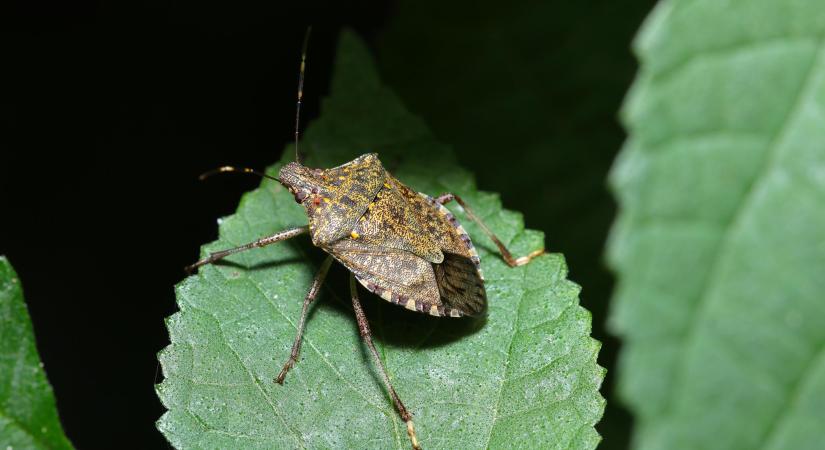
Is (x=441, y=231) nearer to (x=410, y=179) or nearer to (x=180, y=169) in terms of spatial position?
(x=410, y=179)

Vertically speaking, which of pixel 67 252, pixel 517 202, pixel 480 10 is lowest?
pixel 67 252

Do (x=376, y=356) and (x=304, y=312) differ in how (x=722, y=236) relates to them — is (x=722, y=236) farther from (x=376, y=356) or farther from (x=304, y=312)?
(x=304, y=312)

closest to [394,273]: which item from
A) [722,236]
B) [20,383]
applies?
[20,383]

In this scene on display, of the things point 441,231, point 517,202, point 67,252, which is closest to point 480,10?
point 517,202

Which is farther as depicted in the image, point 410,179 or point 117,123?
point 117,123

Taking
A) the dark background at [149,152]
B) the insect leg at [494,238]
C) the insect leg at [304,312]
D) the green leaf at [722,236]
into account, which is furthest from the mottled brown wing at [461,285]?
the green leaf at [722,236]

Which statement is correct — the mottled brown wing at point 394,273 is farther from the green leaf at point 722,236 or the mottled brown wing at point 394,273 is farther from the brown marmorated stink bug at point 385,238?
the green leaf at point 722,236
